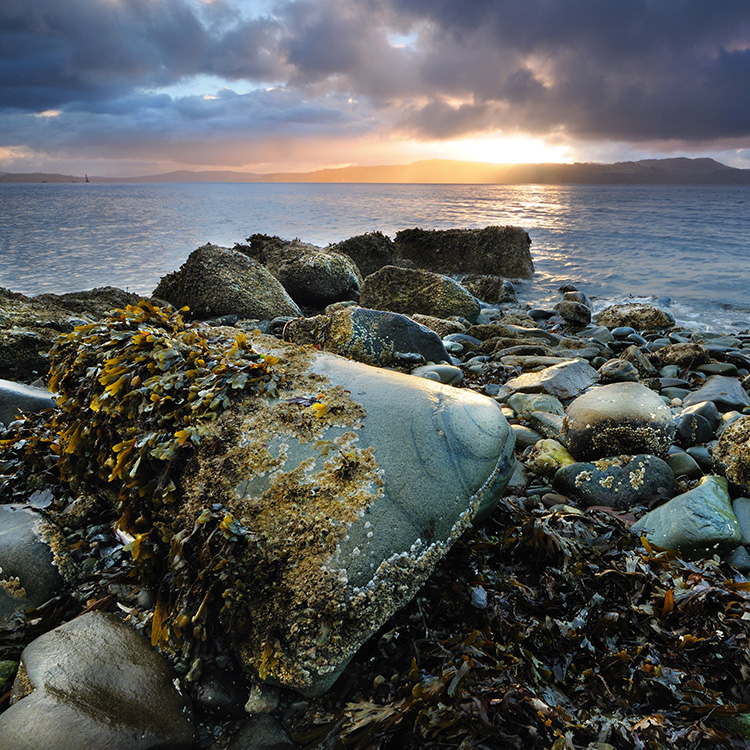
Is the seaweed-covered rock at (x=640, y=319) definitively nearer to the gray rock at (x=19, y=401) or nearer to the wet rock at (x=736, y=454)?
the wet rock at (x=736, y=454)

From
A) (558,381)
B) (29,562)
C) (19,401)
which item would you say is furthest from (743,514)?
(19,401)

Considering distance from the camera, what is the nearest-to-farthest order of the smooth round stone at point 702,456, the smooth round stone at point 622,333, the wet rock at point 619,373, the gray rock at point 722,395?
the smooth round stone at point 702,456, the gray rock at point 722,395, the wet rock at point 619,373, the smooth round stone at point 622,333

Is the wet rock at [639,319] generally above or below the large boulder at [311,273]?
below

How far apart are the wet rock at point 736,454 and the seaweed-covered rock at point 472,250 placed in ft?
39.5

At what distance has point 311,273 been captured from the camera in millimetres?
9609

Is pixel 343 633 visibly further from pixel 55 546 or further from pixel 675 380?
pixel 675 380

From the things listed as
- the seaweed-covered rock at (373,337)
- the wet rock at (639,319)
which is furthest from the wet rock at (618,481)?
the wet rock at (639,319)

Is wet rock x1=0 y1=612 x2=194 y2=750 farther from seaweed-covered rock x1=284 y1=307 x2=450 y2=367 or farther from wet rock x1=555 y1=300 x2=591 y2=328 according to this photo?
wet rock x1=555 y1=300 x2=591 y2=328

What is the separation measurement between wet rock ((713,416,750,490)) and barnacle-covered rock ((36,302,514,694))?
1.80 meters

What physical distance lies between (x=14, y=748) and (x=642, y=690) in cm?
228

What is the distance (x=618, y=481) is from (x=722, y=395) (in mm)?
2494

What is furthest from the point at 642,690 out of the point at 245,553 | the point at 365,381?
the point at 365,381

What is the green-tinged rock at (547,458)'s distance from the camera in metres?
3.56

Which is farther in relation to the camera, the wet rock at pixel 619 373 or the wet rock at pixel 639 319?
the wet rock at pixel 639 319
